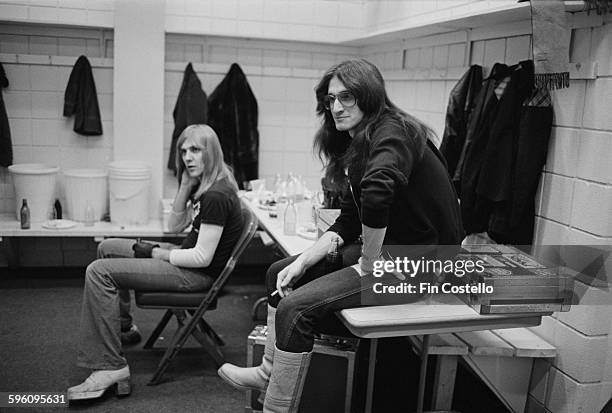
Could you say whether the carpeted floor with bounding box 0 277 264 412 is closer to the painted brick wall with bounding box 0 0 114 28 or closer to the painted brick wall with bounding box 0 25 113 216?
the painted brick wall with bounding box 0 25 113 216

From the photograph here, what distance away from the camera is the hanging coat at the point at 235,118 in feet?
14.7

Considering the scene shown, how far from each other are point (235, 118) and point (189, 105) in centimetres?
35

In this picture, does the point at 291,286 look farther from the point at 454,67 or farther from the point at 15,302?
the point at 15,302

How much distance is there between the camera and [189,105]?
4340 millimetres

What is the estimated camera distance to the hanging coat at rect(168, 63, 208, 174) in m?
4.33

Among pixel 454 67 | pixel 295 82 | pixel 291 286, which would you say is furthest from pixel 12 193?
pixel 454 67

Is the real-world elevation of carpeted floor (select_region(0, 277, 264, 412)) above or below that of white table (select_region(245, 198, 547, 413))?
below

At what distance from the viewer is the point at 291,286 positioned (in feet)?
7.70

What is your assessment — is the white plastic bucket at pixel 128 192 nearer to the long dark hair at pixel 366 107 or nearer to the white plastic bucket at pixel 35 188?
the white plastic bucket at pixel 35 188

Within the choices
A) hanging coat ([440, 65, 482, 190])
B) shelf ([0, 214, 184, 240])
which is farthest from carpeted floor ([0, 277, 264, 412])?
hanging coat ([440, 65, 482, 190])

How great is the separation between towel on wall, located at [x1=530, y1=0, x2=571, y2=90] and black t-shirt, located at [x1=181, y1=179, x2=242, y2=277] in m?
1.41

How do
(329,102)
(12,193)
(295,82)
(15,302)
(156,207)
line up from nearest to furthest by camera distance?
1. (329,102)
2. (15,302)
3. (12,193)
4. (156,207)
5. (295,82)

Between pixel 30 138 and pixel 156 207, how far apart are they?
95 cm

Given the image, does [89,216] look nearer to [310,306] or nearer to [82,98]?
[82,98]
